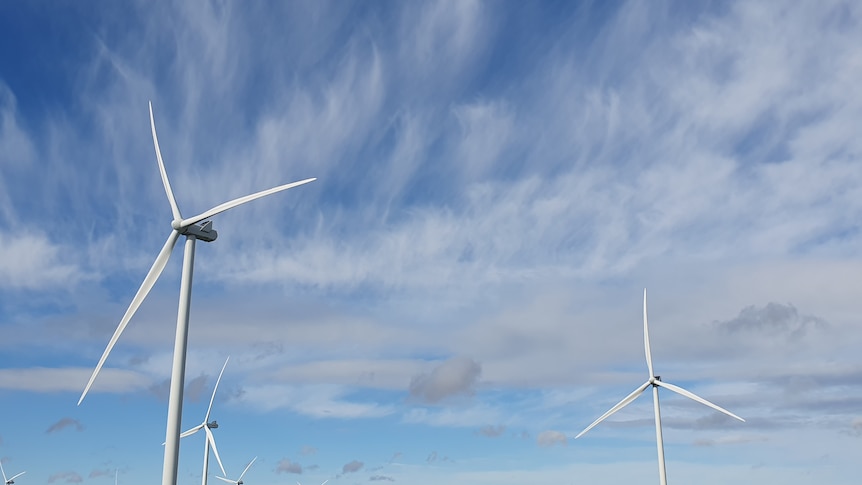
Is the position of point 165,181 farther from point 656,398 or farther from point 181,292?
point 656,398

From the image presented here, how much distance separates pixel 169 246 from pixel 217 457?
67777 mm

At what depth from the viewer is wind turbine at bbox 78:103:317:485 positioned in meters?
47.7

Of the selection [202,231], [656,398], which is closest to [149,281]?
[202,231]

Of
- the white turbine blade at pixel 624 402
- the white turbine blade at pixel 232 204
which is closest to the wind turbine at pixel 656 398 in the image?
the white turbine blade at pixel 624 402

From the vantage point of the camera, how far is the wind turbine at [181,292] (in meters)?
47.7

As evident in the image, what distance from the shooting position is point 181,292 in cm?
5262

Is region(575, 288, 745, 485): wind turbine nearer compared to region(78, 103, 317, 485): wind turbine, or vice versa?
region(78, 103, 317, 485): wind turbine

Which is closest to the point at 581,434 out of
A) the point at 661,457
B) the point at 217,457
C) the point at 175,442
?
the point at 661,457

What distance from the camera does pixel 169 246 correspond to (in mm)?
58188

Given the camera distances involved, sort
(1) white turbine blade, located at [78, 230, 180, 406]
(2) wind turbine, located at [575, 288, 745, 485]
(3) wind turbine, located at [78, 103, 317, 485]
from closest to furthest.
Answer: (3) wind turbine, located at [78, 103, 317, 485], (1) white turbine blade, located at [78, 230, 180, 406], (2) wind turbine, located at [575, 288, 745, 485]

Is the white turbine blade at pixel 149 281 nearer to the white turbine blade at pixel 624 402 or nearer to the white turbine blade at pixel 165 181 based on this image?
the white turbine blade at pixel 165 181

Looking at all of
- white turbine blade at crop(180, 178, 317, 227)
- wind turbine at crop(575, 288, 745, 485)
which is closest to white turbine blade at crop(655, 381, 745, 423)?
wind turbine at crop(575, 288, 745, 485)

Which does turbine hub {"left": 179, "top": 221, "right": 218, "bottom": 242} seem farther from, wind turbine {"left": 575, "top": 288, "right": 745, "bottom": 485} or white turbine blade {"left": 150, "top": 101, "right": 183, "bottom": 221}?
wind turbine {"left": 575, "top": 288, "right": 745, "bottom": 485}

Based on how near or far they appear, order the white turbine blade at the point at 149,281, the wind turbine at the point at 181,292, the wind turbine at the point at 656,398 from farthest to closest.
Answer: the wind turbine at the point at 656,398 < the white turbine blade at the point at 149,281 < the wind turbine at the point at 181,292
